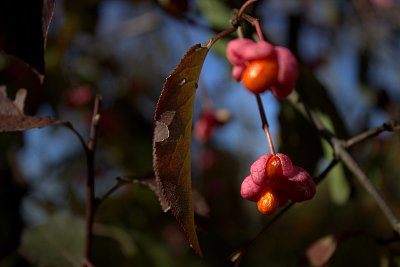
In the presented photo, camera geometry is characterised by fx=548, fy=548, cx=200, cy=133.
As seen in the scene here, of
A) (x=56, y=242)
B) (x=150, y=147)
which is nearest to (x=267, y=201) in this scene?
(x=56, y=242)

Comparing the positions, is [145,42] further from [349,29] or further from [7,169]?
[7,169]

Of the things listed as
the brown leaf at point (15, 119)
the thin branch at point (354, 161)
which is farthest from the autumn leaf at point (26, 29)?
the thin branch at point (354, 161)

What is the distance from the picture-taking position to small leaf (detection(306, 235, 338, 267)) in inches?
33.0

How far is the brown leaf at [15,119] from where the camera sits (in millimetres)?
670

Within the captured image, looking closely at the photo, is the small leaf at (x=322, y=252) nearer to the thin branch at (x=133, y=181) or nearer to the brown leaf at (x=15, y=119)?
the thin branch at (x=133, y=181)

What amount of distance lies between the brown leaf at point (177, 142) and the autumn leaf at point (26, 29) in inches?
5.9

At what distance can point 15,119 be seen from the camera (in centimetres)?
68

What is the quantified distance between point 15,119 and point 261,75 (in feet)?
1.01

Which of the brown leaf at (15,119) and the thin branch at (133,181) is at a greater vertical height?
the brown leaf at (15,119)

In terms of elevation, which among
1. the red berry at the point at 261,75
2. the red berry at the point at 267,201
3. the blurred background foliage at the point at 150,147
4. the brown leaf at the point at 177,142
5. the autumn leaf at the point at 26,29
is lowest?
the blurred background foliage at the point at 150,147

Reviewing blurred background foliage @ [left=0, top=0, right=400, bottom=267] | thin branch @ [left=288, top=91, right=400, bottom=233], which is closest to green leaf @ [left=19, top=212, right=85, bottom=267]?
blurred background foliage @ [left=0, top=0, right=400, bottom=267]

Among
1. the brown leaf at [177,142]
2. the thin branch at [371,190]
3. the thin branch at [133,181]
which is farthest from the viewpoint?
the thin branch at [133,181]

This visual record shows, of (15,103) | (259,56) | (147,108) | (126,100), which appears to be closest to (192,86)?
(259,56)

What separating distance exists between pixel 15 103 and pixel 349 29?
226cm
